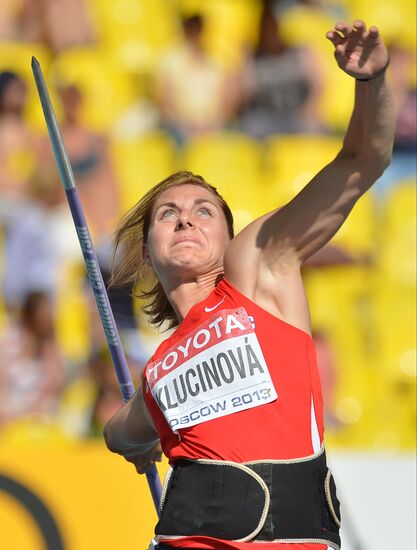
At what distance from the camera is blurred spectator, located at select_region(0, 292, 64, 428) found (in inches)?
245

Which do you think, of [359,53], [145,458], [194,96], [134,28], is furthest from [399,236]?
[359,53]

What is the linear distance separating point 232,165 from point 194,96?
23.3 inches

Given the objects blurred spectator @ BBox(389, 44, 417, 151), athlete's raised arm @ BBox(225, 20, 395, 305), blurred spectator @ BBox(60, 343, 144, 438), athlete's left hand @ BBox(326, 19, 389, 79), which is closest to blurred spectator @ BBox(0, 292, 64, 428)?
blurred spectator @ BBox(60, 343, 144, 438)

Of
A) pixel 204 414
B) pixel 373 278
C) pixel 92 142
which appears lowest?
pixel 204 414

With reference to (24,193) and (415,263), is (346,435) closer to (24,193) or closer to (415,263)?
(415,263)

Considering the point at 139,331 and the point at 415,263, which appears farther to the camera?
the point at 415,263

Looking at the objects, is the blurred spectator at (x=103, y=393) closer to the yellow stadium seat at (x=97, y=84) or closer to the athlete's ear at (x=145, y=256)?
the yellow stadium seat at (x=97, y=84)

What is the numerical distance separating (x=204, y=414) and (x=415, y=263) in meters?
4.73

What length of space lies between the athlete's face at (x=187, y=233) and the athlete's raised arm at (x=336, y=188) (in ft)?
0.50

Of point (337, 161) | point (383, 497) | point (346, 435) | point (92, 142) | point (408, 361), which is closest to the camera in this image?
point (337, 161)

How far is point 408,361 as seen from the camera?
6.70m

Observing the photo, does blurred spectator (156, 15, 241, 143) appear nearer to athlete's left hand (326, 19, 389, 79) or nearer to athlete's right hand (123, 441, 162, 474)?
athlete's right hand (123, 441, 162, 474)

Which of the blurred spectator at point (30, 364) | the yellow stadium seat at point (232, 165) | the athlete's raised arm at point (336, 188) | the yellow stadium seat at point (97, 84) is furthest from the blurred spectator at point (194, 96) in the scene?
the athlete's raised arm at point (336, 188)

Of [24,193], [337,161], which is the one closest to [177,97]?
[24,193]
